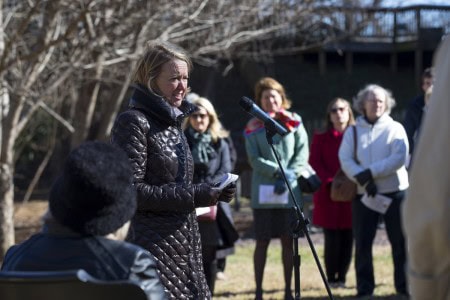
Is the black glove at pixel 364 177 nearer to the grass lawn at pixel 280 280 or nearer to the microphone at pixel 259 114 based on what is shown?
the grass lawn at pixel 280 280

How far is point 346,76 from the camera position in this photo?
30.4 metres

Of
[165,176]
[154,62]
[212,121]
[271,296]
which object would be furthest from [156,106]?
[271,296]

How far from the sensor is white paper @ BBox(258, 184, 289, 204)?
8.80 m

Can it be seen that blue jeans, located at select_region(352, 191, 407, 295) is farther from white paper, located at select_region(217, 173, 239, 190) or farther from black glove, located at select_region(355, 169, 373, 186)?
white paper, located at select_region(217, 173, 239, 190)

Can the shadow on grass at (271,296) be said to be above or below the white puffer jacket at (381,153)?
below

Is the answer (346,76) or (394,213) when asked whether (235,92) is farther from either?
(394,213)

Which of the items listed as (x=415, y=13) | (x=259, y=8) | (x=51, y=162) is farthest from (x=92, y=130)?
(x=415, y=13)

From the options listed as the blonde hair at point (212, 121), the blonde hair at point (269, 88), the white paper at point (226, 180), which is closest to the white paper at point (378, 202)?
the blonde hair at point (269, 88)

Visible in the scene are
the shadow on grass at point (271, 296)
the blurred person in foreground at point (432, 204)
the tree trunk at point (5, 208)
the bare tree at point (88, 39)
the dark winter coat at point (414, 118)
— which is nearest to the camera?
the blurred person in foreground at point (432, 204)

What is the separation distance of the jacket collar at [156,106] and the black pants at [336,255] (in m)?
5.25

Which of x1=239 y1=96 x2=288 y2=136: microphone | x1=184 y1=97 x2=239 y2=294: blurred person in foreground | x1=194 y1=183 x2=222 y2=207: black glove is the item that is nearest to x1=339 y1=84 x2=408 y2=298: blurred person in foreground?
x1=184 y1=97 x2=239 y2=294: blurred person in foreground

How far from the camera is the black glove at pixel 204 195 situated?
191 inches

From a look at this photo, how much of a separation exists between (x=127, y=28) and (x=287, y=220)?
457 cm

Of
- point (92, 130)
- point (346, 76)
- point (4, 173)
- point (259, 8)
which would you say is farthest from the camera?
point (346, 76)
